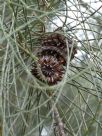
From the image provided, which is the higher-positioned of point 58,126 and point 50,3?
point 50,3

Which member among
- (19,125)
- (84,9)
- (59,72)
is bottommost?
(19,125)

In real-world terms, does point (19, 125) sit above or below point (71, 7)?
below

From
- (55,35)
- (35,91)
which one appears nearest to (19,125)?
(35,91)

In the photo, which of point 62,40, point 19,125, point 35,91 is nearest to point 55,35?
point 62,40

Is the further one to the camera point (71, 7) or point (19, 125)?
point (19, 125)

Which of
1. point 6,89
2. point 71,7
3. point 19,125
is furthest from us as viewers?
point 19,125

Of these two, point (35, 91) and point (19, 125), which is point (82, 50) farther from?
point (19, 125)

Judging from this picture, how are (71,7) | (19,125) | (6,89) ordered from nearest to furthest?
1. (6,89)
2. (71,7)
3. (19,125)

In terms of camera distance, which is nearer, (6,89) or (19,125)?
(6,89)

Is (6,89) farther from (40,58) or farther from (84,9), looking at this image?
(84,9)
